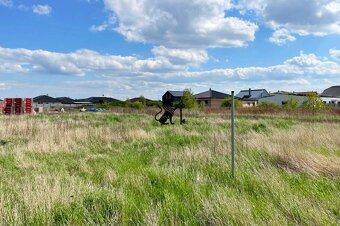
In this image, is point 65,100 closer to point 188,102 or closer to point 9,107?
point 188,102

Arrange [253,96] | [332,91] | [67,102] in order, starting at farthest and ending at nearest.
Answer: [67,102], [332,91], [253,96]

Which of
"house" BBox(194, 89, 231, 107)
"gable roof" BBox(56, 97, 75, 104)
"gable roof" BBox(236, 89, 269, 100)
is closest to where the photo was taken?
"house" BBox(194, 89, 231, 107)

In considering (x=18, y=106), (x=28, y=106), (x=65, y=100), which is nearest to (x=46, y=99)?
(x=65, y=100)

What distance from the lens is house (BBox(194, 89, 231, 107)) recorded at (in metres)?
95.4

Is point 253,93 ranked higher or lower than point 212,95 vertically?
higher

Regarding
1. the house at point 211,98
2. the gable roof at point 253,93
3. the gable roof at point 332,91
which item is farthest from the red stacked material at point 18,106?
the gable roof at point 332,91

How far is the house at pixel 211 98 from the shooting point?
3755 inches

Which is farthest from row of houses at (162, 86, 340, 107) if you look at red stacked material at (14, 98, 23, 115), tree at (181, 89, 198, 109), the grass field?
the grass field

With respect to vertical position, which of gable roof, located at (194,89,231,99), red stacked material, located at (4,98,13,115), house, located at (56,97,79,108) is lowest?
red stacked material, located at (4,98,13,115)

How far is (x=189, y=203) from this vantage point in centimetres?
473

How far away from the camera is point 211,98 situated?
9500 centimetres

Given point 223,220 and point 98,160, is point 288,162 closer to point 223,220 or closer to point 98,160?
point 223,220

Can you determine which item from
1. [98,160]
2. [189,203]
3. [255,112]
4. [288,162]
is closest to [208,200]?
[189,203]

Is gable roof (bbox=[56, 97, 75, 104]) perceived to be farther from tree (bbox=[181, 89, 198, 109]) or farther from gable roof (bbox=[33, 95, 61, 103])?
tree (bbox=[181, 89, 198, 109])
